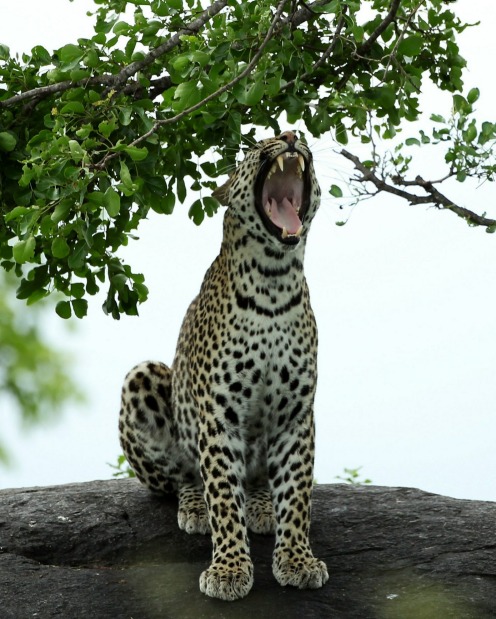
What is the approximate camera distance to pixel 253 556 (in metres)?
6.41

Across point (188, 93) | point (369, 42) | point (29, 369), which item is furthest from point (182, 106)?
point (29, 369)

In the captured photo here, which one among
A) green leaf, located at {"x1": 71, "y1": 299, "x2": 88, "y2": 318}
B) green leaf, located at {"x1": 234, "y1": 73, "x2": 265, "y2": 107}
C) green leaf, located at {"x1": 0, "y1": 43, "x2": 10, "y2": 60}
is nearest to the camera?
green leaf, located at {"x1": 234, "y1": 73, "x2": 265, "y2": 107}

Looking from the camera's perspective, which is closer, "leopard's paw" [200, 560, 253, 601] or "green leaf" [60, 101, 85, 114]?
"leopard's paw" [200, 560, 253, 601]

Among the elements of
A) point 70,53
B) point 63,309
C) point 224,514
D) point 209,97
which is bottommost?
point 224,514

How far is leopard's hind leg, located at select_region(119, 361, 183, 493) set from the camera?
22.8 ft

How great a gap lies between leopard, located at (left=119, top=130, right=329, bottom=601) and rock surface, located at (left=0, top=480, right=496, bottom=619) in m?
0.21

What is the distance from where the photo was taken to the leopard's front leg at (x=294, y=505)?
5.91 metres

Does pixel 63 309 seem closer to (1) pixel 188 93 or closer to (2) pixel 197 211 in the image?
(2) pixel 197 211

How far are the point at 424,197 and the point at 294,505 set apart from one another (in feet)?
8.06

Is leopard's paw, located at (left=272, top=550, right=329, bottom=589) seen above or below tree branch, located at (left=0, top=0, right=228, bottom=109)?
below

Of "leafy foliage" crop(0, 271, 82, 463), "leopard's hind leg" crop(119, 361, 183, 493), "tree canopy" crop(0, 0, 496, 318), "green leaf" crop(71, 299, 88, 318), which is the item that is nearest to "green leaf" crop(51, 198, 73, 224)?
"tree canopy" crop(0, 0, 496, 318)

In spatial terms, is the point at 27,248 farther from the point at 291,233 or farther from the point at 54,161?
the point at 291,233

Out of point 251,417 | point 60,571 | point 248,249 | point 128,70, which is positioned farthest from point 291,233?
point 60,571

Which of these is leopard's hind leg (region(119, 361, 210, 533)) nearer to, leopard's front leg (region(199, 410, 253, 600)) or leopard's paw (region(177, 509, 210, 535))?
leopard's paw (region(177, 509, 210, 535))
